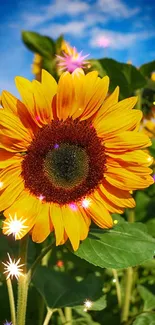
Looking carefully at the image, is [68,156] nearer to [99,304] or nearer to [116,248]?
[116,248]

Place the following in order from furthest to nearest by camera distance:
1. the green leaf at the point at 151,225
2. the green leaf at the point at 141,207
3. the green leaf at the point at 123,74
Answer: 1. the green leaf at the point at 141,207
2. the green leaf at the point at 151,225
3. the green leaf at the point at 123,74

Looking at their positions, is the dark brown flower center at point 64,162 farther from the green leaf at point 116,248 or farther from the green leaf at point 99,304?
the green leaf at point 99,304

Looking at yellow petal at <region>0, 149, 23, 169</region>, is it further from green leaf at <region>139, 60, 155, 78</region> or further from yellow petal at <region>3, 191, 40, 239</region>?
green leaf at <region>139, 60, 155, 78</region>

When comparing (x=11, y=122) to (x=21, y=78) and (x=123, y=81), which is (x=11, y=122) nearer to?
(x=21, y=78)

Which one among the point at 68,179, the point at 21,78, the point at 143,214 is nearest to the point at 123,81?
the point at 143,214

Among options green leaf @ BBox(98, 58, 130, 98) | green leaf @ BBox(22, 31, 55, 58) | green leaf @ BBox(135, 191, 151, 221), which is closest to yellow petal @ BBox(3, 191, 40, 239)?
green leaf @ BBox(98, 58, 130, 98)

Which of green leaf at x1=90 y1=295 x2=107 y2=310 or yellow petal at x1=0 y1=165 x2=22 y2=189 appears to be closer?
yellow petal at x1=0 y1=165 x2=22 y2=189

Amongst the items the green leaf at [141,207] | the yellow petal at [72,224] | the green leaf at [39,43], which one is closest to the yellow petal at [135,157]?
the yellow petal at [72,224]
